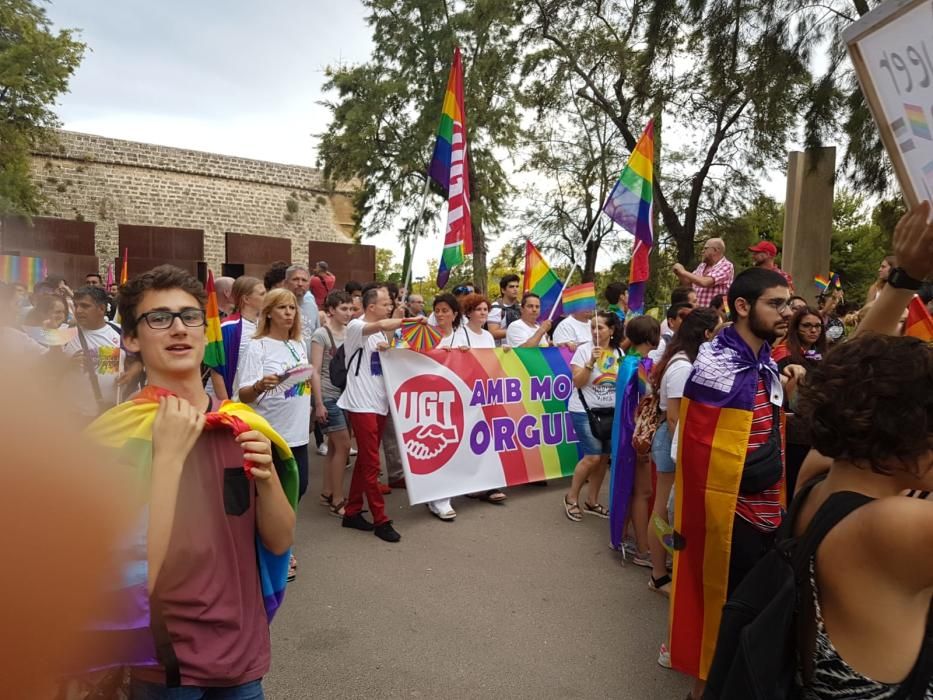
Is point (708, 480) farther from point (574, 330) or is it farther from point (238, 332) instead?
point (574, 330)

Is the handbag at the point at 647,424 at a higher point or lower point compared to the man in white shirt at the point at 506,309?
lower

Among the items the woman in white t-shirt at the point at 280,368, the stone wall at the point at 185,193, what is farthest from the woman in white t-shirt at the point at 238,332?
the stone wall at the point at 185,193

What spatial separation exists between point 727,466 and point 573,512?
2936 mm

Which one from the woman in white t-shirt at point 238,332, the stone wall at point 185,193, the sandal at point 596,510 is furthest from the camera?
the stone wall at point 185,193

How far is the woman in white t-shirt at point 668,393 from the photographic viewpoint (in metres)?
3.84

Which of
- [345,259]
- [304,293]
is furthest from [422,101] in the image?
[304,293]

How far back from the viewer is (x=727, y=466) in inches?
108

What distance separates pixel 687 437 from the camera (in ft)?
9.55

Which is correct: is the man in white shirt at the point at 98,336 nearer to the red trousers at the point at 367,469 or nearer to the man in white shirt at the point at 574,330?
the red trousers at the point at 367,469

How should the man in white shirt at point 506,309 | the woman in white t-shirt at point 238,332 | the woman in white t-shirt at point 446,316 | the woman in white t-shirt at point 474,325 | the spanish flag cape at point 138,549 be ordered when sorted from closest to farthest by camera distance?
1. the spanish flag cape at point 138,549
2. the woman in white t-shirt at point 238,332
3. the woman in white t-shirt at point 446,316
4. the woman in white t-shirt at point 474,325
5. the man in white shirt at point 506,309

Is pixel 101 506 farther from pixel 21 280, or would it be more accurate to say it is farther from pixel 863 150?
pixel 863 150

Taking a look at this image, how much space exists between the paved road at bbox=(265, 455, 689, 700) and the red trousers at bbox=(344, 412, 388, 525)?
21 cm

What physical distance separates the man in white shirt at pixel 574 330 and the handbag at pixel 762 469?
3.85 metres

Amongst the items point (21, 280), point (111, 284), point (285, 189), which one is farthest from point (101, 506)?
point (285, 189)
